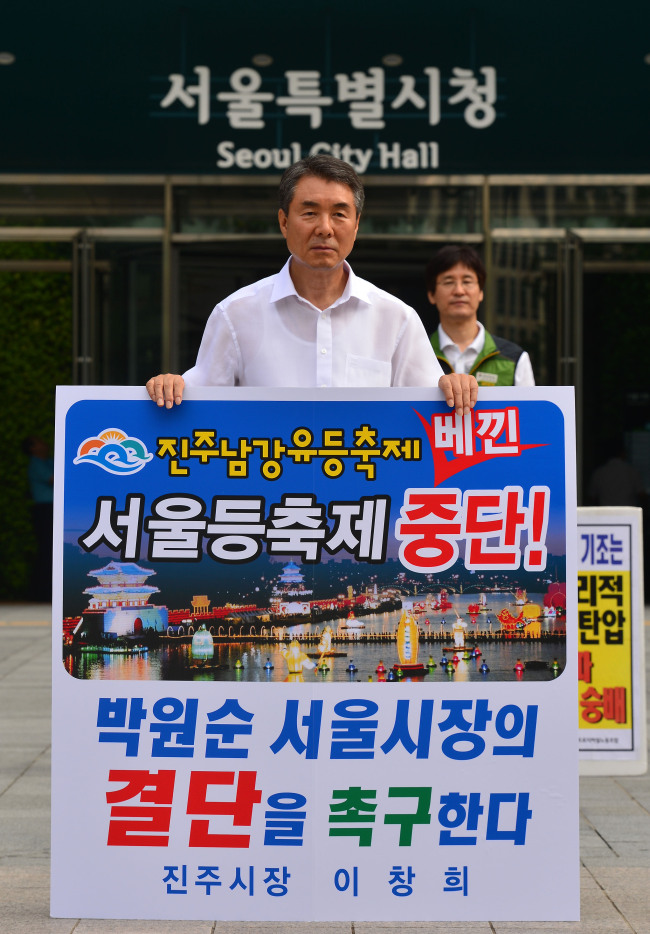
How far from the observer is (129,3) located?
Answer: 9164mm

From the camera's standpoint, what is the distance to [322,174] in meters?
3.15

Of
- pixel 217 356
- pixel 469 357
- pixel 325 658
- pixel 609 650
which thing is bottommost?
pixel 609 650

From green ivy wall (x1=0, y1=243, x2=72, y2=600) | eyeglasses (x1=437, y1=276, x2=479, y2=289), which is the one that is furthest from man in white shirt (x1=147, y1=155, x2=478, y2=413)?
green ivy wall (x1=0, y1=243, x2=72, y2=600)

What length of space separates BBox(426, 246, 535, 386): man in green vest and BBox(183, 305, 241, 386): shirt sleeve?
123 cm

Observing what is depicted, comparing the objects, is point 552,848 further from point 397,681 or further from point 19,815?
point 19,815

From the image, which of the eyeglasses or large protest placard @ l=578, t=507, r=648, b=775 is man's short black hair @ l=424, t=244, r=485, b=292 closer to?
the eyeglasses

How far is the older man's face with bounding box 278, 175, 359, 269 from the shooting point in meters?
3.15

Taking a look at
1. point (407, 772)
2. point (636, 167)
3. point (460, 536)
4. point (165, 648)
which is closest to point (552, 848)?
point (407, 772)

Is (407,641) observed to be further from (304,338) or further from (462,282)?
(462,282)

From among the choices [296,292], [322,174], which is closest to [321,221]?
[322,174]

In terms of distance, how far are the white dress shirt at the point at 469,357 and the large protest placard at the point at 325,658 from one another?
4.31ft

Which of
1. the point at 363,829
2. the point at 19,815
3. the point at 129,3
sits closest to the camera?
the point at 363,829

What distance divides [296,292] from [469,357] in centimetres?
132

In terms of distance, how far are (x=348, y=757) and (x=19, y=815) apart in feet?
5.73
